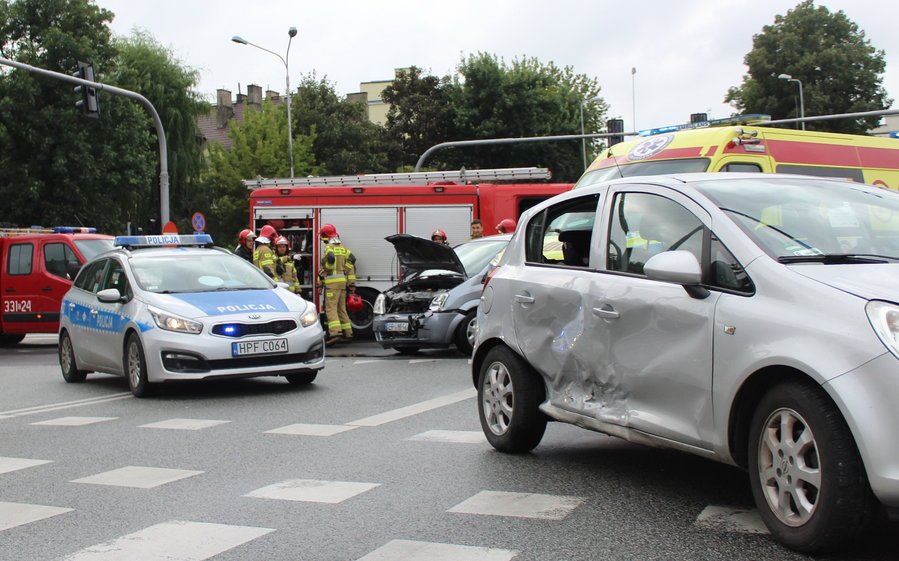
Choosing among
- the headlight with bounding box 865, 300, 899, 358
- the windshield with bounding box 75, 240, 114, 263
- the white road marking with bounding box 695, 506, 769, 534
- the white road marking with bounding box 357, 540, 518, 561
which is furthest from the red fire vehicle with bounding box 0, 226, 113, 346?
the headlight with bounding box 865, 300, 899, 358

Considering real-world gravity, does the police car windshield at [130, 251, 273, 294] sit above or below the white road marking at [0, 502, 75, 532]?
above

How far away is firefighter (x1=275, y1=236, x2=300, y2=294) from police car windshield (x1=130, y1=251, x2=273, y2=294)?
5589 millimetres

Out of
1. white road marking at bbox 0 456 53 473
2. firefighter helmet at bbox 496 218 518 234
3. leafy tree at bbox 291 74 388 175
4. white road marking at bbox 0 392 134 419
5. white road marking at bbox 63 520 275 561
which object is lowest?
white road marking at bbox 0 392 134 419

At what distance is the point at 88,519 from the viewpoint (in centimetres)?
551

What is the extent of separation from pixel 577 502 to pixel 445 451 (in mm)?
1786

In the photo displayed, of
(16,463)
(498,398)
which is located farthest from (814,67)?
(16,463)

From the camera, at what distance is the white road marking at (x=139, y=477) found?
21.1 ft

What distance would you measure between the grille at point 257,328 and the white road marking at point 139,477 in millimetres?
3963

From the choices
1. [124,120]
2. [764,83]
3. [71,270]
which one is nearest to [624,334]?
[71,270]

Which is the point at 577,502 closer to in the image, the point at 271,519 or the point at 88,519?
the point at 271,519

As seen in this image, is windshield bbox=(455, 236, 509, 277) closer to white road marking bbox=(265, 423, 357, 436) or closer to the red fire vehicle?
white road marking bbox=(265, 423, 357, 436)

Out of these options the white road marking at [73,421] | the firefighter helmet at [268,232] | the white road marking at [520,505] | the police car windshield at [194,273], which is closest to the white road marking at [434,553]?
the white road marking at [520,505]

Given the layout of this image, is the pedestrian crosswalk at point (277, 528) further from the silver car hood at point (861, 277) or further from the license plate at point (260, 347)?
the license plate at point (260, 347)

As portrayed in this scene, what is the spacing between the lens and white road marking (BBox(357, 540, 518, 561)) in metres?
4.53
